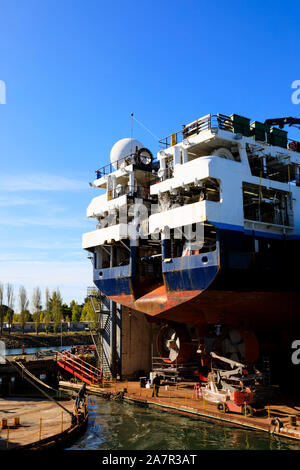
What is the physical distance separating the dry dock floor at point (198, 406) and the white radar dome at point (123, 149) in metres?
16.9

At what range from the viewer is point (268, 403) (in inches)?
821

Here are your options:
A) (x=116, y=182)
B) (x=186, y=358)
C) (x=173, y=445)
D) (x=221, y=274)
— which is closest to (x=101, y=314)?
(x=186, y=358)

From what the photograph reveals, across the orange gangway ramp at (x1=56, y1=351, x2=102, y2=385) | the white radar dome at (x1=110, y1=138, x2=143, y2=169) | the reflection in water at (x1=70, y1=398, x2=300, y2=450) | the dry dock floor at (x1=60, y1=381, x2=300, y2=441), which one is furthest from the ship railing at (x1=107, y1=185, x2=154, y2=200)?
the reflection in water at (x1=70, y1=398, x2=300, y2=450)

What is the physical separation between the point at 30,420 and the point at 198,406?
806 centimetres

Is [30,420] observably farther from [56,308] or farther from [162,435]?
[56,308]

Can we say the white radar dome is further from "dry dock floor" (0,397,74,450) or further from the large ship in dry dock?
"dry dock floor" (0,397,74,450)

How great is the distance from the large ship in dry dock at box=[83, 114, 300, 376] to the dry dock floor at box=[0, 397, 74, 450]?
786cm

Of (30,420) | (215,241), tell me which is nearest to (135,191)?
(215,241)

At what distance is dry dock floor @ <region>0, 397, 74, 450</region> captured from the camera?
619 inches

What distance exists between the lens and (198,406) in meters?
20.9

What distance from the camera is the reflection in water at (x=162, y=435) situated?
16703 millimetres

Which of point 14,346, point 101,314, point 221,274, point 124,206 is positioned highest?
point 124,206

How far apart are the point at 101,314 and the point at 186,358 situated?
8015 millimetres
